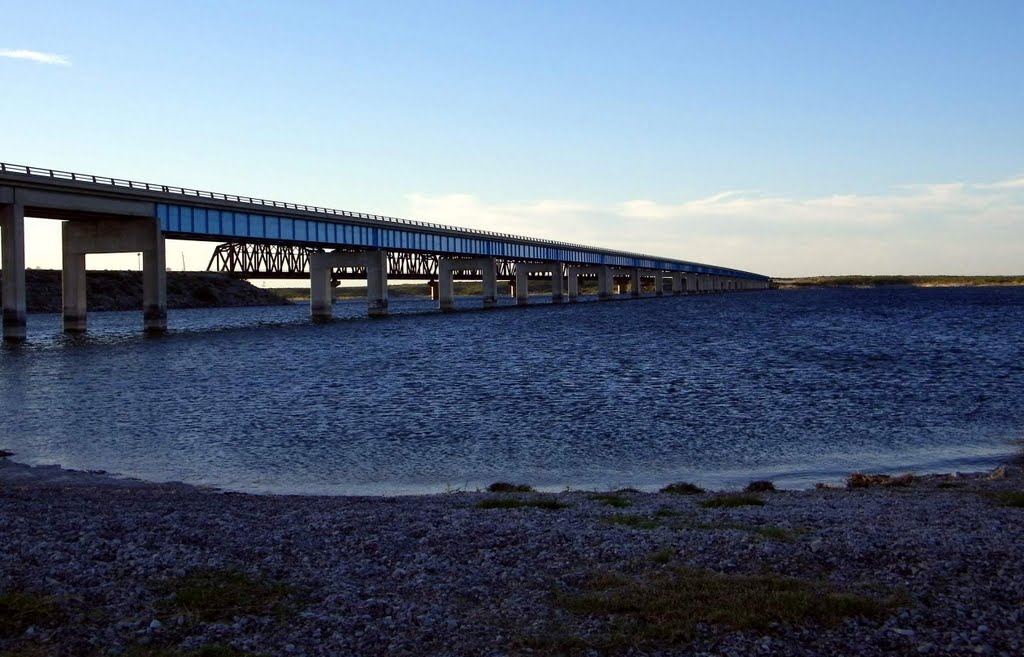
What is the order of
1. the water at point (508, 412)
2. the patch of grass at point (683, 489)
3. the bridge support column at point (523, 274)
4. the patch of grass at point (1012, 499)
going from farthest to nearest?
the bridge support column at point (523, 274)
the water at point (508, 412)
the patch of grass at point (683, 489)
the patch of grass at point (1012, 499)

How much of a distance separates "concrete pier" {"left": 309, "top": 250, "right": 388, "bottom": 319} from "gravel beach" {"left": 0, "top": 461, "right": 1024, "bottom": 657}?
106833 mm

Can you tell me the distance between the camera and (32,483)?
19828 mm

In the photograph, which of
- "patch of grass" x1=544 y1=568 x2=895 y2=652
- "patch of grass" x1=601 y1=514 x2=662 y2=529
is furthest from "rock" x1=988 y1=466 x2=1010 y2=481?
"patch of grass" x1=544 y1=568 x2=895 y2=652

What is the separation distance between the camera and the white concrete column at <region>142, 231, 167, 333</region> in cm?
8131

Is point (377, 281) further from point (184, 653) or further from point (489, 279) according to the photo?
point (184, 653)

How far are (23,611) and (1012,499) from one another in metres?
16.5

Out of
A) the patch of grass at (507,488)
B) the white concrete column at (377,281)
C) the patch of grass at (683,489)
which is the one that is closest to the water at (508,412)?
the patch of grass at (507,488)

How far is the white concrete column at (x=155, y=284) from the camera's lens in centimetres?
8131

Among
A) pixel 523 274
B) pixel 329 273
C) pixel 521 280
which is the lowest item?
pixel 329 273

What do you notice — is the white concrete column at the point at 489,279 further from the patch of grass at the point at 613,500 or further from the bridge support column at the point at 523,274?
the patch of grass at the point at 613,500

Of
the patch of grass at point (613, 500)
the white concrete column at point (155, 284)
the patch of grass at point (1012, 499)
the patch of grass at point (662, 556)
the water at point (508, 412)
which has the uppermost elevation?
the white concrete column at point (155, 284)

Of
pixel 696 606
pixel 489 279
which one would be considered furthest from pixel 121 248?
pixel 489 279

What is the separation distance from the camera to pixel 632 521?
1417cm

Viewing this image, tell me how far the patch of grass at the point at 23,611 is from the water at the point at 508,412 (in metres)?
10.9
